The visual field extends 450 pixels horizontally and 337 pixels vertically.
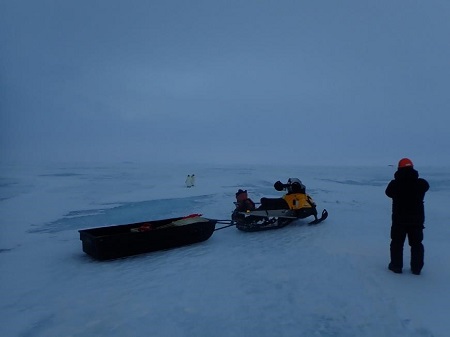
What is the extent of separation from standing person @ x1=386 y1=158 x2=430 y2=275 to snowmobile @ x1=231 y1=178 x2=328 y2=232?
11.5ft

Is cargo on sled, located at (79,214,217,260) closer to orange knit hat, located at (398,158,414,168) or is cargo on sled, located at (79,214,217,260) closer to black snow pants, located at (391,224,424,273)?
black snow pants, located at (391,224,424,273)

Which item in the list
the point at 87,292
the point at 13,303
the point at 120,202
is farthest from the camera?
the point at 120,202

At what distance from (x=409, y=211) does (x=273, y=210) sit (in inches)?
146

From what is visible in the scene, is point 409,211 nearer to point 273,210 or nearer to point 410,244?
point 410,244

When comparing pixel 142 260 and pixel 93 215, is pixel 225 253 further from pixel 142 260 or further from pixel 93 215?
pixel 93 215

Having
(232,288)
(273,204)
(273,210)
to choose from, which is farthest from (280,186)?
(232,288)

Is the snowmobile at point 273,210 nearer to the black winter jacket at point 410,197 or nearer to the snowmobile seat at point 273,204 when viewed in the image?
the snowmobile seat at point 273,204

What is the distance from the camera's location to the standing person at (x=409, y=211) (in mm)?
5055

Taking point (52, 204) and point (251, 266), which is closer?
point (251, 266)

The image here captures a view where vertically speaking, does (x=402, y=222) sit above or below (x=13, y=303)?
above

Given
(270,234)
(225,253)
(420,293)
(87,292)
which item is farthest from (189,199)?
(420,293)

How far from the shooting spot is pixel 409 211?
5.08 meters

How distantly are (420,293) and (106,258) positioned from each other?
4.73m

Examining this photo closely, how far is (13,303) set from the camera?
172 inches
